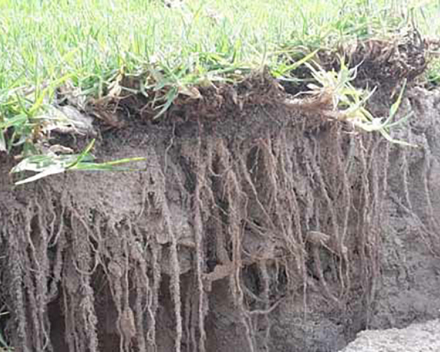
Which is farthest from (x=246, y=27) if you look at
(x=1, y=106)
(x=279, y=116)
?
(x=1, y=106)

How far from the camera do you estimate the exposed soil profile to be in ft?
6.12

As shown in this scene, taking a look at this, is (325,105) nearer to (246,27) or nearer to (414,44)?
(246,27)

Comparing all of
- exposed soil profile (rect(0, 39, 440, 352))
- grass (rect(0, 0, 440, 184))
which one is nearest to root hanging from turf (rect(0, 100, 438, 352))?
exposed soil profile (rect(0, 39, 440, 352))

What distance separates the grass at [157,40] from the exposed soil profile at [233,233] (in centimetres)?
9

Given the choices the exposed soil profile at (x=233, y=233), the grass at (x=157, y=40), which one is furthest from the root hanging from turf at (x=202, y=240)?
the grass at (x=157, y=40)

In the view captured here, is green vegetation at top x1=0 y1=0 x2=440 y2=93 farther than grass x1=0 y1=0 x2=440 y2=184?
Yes

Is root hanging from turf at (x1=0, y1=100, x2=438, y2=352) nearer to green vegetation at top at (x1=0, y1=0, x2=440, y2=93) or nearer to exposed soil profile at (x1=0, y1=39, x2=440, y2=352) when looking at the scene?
exposed soil profile at (x1=0, y1=39, x2=440, y2=352)

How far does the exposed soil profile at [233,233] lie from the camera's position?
1864mm

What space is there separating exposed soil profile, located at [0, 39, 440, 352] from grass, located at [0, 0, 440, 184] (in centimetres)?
9

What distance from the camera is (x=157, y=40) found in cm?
201

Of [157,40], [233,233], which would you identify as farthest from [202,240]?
[157,40]

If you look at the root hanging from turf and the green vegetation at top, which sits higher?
the green vegetation at top

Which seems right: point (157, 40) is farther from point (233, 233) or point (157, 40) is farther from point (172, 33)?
point (233, 233)

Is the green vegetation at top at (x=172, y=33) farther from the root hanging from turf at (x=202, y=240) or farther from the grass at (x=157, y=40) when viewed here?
the root hanging from turf at (x=202, y=240)
